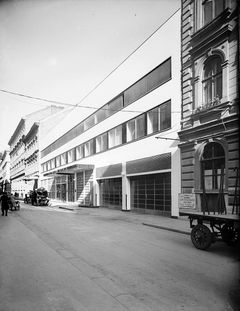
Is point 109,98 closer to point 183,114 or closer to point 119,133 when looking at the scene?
point 119,133

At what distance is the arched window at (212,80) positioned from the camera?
1413cm

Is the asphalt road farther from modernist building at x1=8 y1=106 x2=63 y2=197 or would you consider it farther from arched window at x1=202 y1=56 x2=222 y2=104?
modernist building at x1=8 y1=106 x2=63 y2=197

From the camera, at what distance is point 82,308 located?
4.38m

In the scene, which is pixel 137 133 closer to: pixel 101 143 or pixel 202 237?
pixel 101 143

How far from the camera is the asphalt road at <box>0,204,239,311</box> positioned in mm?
4613

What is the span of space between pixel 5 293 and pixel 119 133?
19.5 meters

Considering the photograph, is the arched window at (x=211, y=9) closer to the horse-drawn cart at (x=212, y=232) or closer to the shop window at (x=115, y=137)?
the horse-drawn cart at (x=212, y=232)

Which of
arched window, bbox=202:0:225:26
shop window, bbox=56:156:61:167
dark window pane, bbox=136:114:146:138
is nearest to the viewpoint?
arched window, bbox=202:0:225:26

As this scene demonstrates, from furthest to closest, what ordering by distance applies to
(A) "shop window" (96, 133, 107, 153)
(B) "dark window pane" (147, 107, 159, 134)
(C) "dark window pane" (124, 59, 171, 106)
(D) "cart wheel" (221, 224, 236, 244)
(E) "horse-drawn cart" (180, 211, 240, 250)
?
(A) "shop window" (96, 133, 107, 153) → (B) "dark window pane" (147, 107, 159, 134) → (C) "dark window pane" (124, 59, 171, 106) → (D) "cart wheel" (221, 224, 236, 244) → (E) "horse-drawn cart" (180, 211, 240, 250)

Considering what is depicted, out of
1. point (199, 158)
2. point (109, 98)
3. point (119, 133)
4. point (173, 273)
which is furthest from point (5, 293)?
point (109, 98)

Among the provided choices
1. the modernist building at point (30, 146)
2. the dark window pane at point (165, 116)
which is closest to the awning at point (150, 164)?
the dark window pane at point (165, 116)

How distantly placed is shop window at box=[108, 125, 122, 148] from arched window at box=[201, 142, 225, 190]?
10084mm

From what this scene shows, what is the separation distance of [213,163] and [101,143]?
14.7 metres

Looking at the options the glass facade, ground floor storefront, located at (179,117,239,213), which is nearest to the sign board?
ground floor storefront, located at (179,117,239,213)
